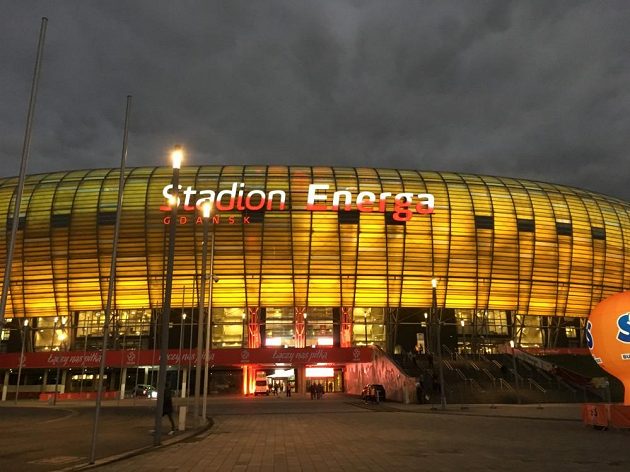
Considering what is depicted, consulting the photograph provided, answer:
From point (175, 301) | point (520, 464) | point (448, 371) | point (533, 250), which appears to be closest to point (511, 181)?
point (533, 250)

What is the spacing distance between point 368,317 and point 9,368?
128ft

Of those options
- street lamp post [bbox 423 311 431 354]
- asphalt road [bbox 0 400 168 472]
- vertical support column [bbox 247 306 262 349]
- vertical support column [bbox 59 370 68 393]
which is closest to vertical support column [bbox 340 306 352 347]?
street lamp post [bbox 423 311 431 354]

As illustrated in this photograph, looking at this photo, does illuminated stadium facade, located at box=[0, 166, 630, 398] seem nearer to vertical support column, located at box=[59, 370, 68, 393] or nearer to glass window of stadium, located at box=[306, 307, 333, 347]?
glass window of stadium, located at box=[306, 307, 333, 347]

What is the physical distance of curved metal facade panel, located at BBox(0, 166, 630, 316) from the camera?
5962cm

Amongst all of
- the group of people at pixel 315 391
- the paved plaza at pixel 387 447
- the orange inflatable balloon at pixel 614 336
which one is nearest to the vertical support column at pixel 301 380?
the group of people at pixel 315 391

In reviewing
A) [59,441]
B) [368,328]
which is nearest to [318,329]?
[368,328]

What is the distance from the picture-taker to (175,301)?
6116 cm

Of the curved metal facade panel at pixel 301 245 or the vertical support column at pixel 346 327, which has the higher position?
the curved metal facade panel at pixel 301 245

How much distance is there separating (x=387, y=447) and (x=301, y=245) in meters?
43.8

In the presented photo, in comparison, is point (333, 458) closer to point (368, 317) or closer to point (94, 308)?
point (368, 317)

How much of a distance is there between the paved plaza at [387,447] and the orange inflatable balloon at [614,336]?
109 inches

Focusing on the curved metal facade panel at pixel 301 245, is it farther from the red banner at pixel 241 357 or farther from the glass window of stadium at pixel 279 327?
the red banner at pixel 241 357

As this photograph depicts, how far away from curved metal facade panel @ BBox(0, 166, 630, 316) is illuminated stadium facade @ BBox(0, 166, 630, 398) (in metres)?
0.14

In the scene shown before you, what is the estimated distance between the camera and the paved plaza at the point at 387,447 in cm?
1302
